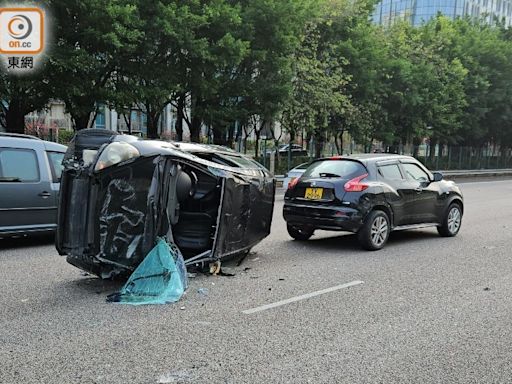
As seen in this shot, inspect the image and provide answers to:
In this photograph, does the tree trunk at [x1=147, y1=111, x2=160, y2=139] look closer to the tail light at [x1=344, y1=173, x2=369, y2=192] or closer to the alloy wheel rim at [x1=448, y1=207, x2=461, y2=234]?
the alloy wheel rim at [x1=448, y1=207, x2=461, y2=234]

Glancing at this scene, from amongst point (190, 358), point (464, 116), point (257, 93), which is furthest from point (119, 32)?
point (464, 116)

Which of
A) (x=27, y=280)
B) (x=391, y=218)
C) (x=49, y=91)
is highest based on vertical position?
(x=49, y=91)

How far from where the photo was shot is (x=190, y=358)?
4.20m

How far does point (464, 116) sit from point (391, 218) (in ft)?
94.4

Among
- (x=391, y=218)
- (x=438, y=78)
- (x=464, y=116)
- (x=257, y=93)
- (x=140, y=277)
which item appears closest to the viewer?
(x=140, y=277)

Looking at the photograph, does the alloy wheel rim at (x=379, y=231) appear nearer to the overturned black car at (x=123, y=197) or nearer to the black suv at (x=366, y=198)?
the black suv at (x=366, y=198)

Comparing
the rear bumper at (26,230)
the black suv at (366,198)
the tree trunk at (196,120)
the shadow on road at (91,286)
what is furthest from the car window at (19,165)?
the tree trunk at (196,120)

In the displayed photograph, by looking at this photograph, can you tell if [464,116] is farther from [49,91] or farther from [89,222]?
[89,222]

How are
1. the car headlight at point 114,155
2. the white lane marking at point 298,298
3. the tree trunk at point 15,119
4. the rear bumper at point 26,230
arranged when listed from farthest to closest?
the tree trunk at point 15,119, the rear bumper at point 26,230, the car headlight at point 114,155, the white lane marking at point 298,298

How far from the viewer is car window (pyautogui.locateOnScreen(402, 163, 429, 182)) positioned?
31.5 feet

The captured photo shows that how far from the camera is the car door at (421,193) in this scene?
9500mm

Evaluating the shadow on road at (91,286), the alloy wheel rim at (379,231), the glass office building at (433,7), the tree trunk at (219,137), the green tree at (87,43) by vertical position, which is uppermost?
the glass office building at (433,7)

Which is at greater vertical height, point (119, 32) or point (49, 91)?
point (119, 32)

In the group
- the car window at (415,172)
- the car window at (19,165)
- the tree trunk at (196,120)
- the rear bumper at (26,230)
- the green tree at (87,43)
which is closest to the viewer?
the rear bumper at (26,230)
